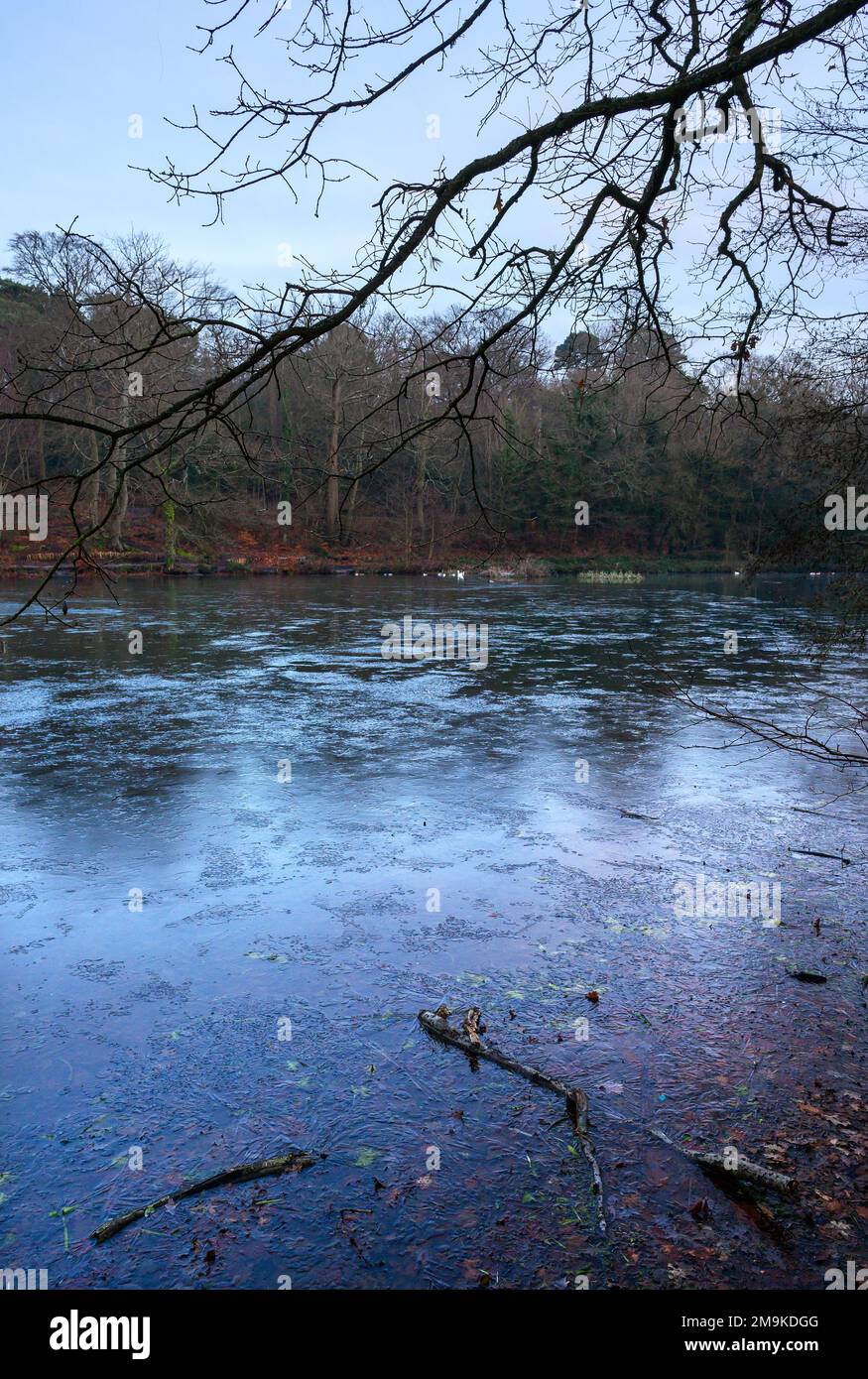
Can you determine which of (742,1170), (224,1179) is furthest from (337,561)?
(742,1170)

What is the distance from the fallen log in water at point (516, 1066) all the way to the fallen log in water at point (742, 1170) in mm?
379

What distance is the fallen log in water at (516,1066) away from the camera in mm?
3572

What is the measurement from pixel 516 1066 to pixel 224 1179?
1.32 metres

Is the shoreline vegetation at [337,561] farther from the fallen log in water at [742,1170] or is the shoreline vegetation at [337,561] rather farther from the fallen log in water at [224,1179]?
the fallen log in water at [742,1170]

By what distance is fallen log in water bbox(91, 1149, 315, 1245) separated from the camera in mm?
3248

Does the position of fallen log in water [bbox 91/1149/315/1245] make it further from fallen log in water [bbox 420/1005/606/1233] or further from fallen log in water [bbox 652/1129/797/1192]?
fallen log in water [bbox 652/1129/797/1192]

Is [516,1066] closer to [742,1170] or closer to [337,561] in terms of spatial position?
[742,1170]

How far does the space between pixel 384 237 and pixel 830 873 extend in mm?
4992

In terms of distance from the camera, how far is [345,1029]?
458cm

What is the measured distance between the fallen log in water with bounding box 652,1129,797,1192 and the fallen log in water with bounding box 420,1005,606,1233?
0.38 meters

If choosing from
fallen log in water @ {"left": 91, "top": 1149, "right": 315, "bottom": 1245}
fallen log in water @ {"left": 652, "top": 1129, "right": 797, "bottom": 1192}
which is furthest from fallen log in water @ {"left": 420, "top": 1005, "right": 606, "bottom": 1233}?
fallen log in water @ {"left": 91, "top": 1149, "right": 315, "bottom": 1245}

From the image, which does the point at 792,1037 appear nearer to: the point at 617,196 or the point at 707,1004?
the point at 707,1004

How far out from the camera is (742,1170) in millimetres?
3541

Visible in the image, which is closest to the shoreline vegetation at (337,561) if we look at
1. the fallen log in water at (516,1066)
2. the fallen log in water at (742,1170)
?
the fallen log in water at (516,1066)
